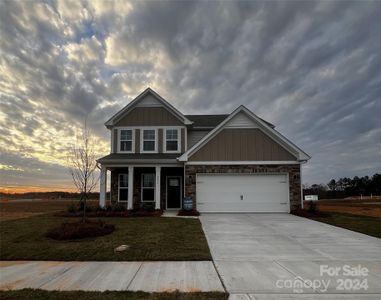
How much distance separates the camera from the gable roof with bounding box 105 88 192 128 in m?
17.6

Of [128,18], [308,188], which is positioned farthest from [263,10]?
[308,188]

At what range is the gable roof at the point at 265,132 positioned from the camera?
51.0 feet

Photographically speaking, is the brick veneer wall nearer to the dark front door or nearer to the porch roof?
the porch roof

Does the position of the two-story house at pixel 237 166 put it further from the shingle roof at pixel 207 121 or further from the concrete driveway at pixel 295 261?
the concrete driveway at pixel 295 261

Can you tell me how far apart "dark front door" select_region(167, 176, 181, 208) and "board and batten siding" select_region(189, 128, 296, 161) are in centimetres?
291

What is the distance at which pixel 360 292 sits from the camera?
456 cm

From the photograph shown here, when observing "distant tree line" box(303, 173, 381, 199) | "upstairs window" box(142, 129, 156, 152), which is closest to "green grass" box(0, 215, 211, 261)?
"upstairs window" box(142, 129, 156, 152)

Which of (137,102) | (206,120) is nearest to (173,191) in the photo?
(206,120)

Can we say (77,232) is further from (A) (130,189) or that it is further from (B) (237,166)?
(B) (237,166)

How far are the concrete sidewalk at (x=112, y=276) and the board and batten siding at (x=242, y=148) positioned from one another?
32.6ft

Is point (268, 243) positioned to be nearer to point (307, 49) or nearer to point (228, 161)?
point (228, 161)

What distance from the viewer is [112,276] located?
17.4 feet

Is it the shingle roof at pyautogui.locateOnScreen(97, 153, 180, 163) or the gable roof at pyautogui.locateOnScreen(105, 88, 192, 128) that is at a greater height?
the gable roof at pyautogui.locateOnScreen(105, 88, 192, 128)

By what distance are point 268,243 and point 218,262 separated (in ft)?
8.69
